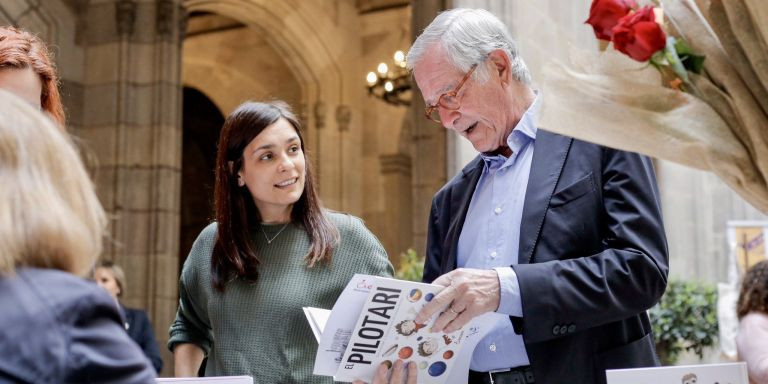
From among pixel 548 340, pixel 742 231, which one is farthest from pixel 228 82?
pixel 548 340

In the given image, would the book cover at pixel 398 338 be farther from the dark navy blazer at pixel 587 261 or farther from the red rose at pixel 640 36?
the red rose at pixel 640 36

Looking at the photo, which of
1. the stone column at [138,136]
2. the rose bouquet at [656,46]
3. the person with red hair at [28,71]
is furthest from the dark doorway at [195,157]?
the rose bouquet at [656,46]

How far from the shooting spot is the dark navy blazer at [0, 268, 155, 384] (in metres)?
1.14

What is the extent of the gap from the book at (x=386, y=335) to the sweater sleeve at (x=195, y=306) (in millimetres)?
914

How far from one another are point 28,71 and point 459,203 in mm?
1285

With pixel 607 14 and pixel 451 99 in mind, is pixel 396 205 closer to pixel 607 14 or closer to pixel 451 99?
pixel 451 99

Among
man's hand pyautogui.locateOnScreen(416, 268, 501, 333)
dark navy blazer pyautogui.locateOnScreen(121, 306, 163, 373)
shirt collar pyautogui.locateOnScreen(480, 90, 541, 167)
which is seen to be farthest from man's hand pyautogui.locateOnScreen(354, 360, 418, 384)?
dark navy blazer pyautogui.locateOnScreen(121, 306, 163, 373)

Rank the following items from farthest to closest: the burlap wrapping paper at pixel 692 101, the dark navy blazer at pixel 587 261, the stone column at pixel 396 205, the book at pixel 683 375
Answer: the stone column at pixel 396 205 → the dark navy blazer at pixel 587 261 → the book at pixel 683 375 → the burlap wrapping paper at pixel 692 101

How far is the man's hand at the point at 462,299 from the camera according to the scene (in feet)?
7.01

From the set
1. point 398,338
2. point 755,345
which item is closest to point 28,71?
point 398,338

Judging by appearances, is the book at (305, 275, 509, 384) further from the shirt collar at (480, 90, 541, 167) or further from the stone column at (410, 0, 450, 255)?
the stone column at (410, 0, 450, 255)

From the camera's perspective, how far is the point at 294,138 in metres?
3.10

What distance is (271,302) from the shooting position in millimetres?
2865

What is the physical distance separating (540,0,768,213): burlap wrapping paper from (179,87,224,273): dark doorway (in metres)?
15.8
